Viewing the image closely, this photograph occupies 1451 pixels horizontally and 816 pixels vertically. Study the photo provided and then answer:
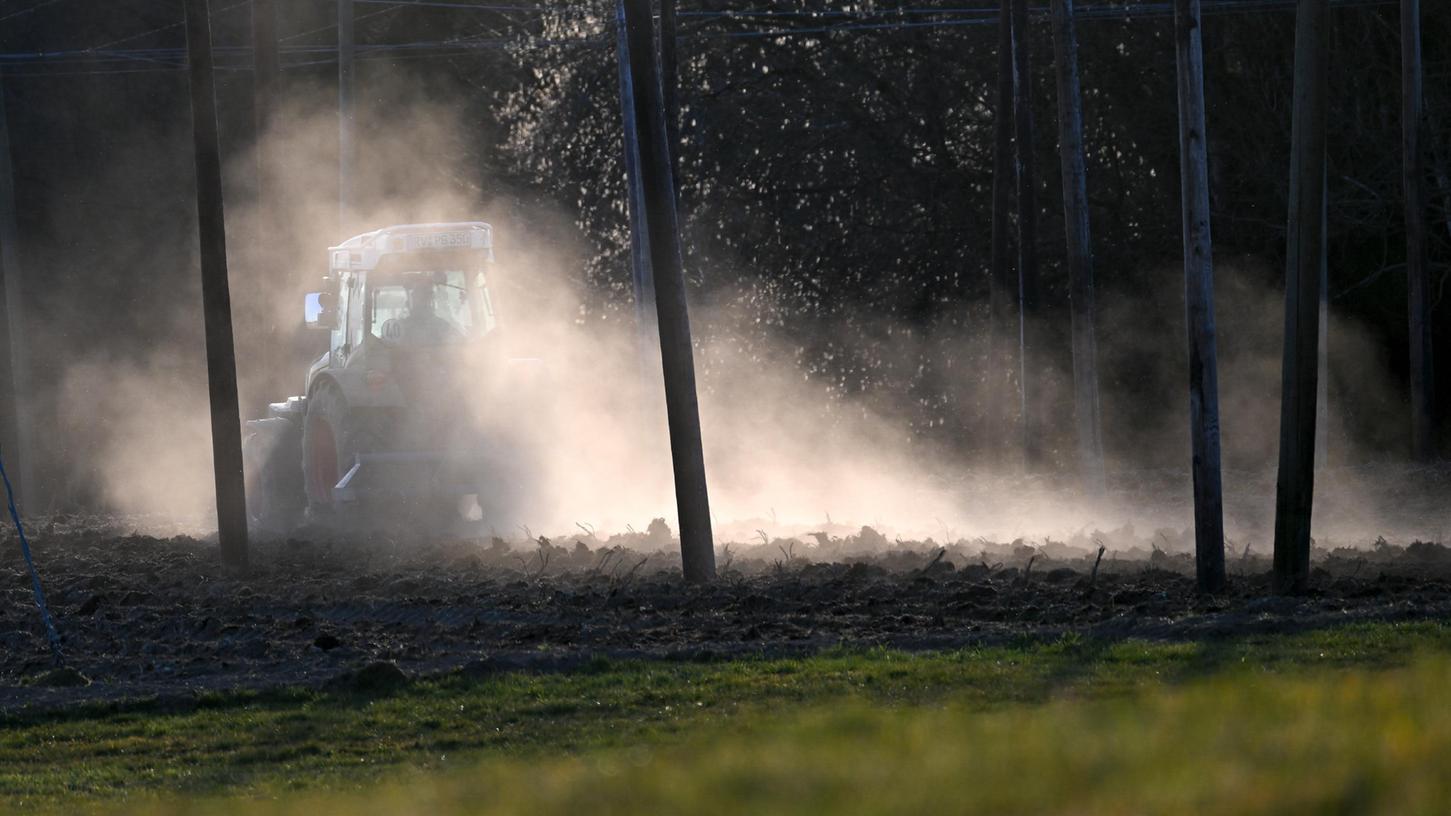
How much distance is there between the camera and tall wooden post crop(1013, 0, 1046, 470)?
29031 mm

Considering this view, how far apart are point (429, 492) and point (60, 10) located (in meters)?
32.2

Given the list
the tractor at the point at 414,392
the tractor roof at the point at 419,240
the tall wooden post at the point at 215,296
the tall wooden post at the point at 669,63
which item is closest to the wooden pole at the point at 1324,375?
the tall wooden post at the point at 669,63

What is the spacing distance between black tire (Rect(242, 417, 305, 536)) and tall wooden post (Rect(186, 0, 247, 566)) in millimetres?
4900

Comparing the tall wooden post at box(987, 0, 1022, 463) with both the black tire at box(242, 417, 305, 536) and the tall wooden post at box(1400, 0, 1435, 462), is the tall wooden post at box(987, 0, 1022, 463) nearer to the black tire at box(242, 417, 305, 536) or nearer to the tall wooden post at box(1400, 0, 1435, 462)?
the tall wooden post at box(1400, 0, 1435, 462)

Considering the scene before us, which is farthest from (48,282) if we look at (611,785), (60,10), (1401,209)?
(611,785)

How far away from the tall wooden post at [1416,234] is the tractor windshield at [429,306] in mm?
15877

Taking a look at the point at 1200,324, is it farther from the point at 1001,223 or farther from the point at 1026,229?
the point at 1001,223

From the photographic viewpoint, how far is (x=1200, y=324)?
14.7m

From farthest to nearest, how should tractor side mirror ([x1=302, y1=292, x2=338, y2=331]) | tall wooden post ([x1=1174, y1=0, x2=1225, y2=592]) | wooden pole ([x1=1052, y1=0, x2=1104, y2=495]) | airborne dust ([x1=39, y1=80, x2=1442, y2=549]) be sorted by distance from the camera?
airborne dust ([x1=39, y1=80, x2=1442, y2=549]) → wooden pole ([x1=1052, y1=0, x2=1104, y2=495]) → tractor side mirror ([x1=302, y1=292, x2=338, y2=331]) → tall wooden post ([x1=1174, y1=0, x2=1225, y2=592])

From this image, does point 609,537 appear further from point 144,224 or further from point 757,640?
point 144,224

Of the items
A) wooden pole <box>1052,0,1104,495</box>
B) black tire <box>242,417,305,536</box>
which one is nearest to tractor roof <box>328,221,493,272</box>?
black tire <box>242,417,305,536</box>

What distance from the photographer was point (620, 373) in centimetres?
3559

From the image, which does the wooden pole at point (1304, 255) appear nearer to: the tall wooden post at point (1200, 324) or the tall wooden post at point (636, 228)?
the tall wooden post at point (1200, 324)

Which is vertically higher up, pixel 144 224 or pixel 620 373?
pixel 144 224
